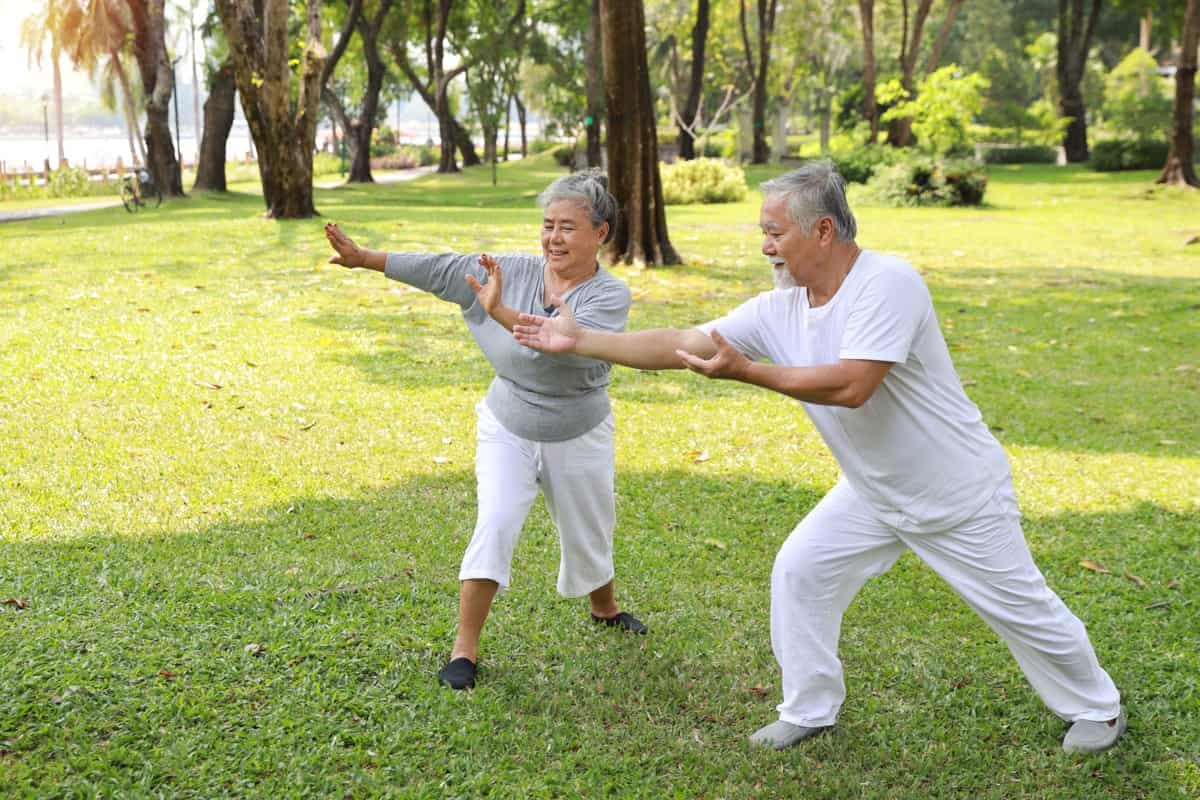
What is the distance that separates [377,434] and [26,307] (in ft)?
18.1

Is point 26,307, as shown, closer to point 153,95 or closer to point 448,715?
point 448,715

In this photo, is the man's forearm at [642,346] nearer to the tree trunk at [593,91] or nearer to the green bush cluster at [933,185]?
the green bush cluster at [933,185]

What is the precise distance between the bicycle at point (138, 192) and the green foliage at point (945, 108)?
56.8 feet

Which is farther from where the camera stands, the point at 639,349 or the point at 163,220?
the point at 163,220

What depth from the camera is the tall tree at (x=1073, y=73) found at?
39.3 metres

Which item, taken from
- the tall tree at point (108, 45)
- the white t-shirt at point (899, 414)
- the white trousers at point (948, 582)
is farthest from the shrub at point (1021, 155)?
the white t-shirt at point (899, 414)

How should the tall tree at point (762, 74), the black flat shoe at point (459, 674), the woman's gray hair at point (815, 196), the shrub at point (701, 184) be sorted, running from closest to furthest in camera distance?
the woman's gray hair at point (815, 196), the black flat shoe at point (459, 674), the shrub at point (701, 184), the tall tree at point (762, 74)

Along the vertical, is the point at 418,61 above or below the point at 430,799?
above

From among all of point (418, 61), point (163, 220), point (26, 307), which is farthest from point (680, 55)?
point (26, 307)

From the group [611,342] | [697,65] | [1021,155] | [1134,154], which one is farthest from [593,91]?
[611,342]

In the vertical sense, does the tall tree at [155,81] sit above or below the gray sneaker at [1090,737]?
above

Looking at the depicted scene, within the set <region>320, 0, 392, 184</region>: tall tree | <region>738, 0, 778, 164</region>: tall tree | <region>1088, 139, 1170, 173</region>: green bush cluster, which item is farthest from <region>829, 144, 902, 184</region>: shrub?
<region>320, 0, 392, 184</region>: tall tree

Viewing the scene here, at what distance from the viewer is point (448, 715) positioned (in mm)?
4273

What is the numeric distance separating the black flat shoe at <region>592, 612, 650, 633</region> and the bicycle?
21668 mm
